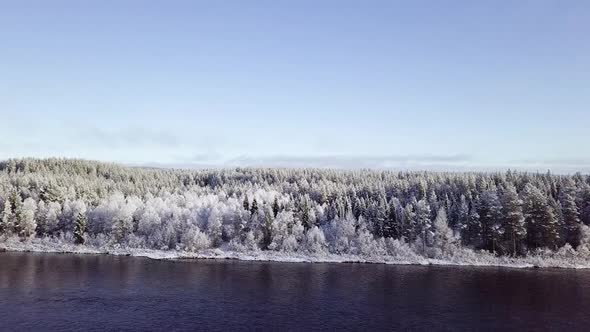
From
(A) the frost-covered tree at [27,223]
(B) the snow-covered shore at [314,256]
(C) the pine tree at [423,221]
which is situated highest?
(C) the pine tree at [423,221]

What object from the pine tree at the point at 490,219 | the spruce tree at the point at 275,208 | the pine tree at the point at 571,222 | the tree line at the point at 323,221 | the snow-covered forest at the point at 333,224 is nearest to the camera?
the snow-covered forest at the point at 333,224

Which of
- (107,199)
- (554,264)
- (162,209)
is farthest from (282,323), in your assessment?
(107,199)

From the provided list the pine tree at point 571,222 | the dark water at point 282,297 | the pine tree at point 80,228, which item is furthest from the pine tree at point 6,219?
the pine tree at point 571,222

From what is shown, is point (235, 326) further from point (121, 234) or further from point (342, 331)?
point (121, 234)


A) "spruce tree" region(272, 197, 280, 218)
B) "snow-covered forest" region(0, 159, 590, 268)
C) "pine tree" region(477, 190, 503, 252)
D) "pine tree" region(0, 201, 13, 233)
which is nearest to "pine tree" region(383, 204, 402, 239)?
"snow-covered forest" region(0, 159, 590, 268)

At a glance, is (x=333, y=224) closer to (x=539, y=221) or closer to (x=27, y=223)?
(x=539, y=221)

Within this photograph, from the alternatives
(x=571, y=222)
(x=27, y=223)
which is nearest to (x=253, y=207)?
(x=27, y=223)

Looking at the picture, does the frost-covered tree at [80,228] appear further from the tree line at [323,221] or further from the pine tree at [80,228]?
the tree line at [323,221]
